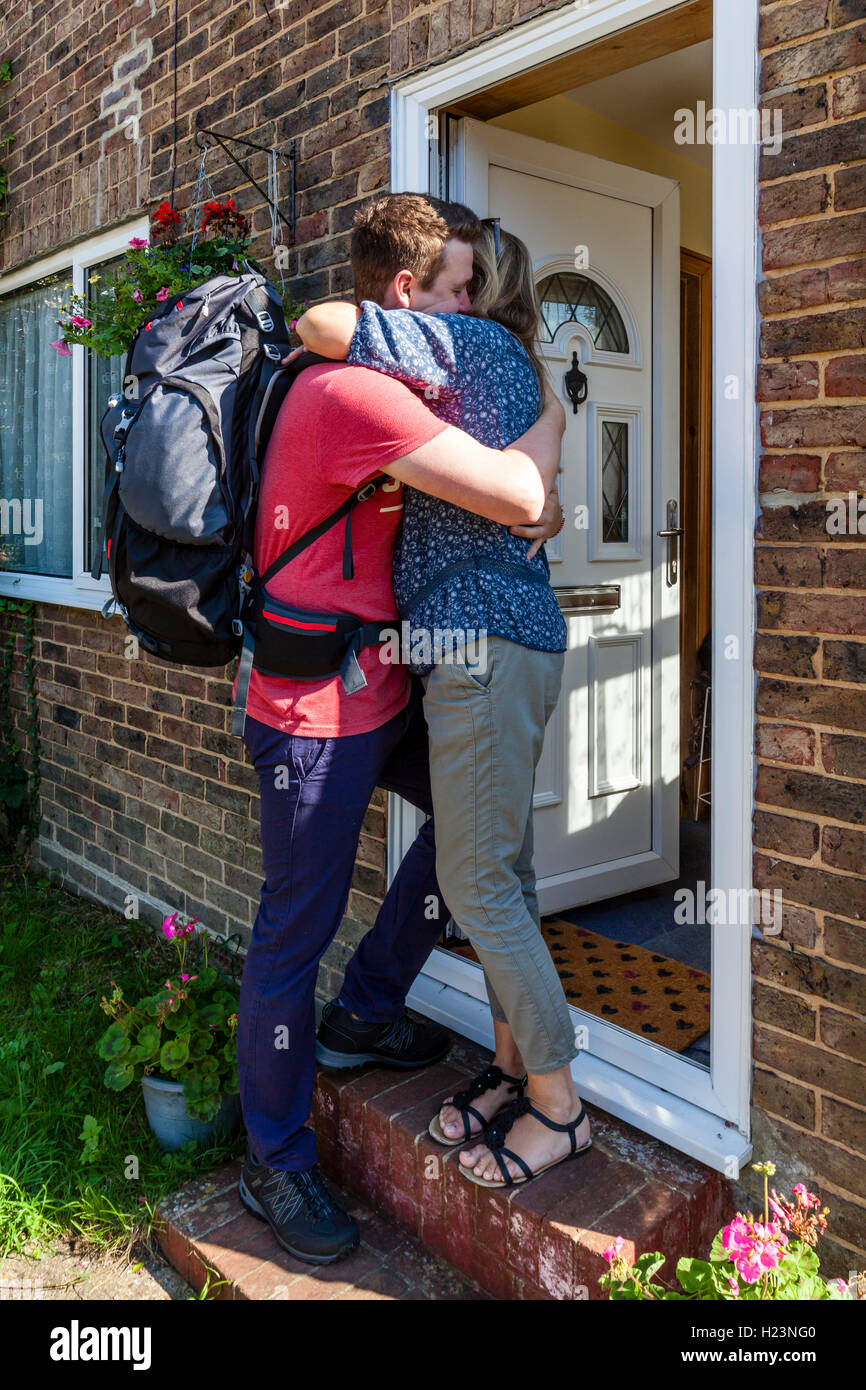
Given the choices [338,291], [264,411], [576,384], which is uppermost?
A: [338,291]

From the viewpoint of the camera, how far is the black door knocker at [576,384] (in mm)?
3328

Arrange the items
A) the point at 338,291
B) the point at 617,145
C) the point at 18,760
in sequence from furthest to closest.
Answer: the point at 18,760, the point at 617,145, the point at 338,291

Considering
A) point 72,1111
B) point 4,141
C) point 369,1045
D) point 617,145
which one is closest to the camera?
point 369,1045

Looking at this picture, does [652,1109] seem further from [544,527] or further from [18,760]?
[18,760]

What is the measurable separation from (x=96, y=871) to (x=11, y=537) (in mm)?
1913

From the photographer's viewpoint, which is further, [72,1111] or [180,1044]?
[72,1111]

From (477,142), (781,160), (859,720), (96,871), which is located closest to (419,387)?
(781,160)

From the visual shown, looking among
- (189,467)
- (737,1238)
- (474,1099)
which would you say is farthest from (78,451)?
(737,1238)

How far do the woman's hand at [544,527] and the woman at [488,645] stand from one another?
16 millimetres

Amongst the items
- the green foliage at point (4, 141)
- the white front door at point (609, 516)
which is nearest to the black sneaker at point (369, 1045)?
the white front door at point (609, 516)

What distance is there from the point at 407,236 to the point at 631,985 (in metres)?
2.08

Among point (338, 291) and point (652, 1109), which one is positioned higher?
point (338, 291)

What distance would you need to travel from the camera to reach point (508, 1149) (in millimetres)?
2145
